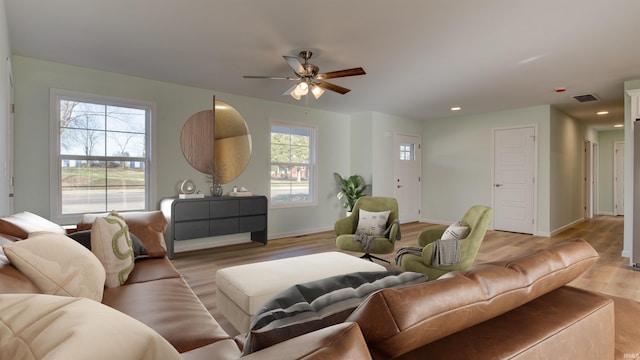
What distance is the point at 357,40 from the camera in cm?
311

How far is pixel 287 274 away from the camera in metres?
2.32

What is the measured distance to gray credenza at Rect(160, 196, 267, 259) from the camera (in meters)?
4.27

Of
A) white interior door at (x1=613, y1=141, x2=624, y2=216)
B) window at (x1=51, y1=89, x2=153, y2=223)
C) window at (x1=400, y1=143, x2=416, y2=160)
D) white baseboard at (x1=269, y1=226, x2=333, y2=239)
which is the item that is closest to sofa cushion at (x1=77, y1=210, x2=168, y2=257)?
window at (x1=51, y1=89, x2=153, y2=223)

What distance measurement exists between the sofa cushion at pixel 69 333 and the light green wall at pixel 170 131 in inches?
159

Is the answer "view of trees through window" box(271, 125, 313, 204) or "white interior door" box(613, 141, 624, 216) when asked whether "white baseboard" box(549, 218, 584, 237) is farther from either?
"view of trees through window" box(271, 125, 313, 204)

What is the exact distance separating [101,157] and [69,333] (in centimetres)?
438

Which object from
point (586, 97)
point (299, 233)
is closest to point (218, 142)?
point (299, 233)

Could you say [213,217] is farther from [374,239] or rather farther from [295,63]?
[295,63]

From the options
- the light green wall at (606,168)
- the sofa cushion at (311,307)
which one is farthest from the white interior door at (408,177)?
the sofa cushion at (311,307)

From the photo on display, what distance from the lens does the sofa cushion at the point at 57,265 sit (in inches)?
49.3

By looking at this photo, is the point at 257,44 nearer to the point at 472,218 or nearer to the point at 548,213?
the point at 472,218

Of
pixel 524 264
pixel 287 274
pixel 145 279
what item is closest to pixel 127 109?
pixel 145 279

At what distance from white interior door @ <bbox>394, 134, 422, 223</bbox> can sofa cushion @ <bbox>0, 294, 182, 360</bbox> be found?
670 cm

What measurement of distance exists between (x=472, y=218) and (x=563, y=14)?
1797mm
